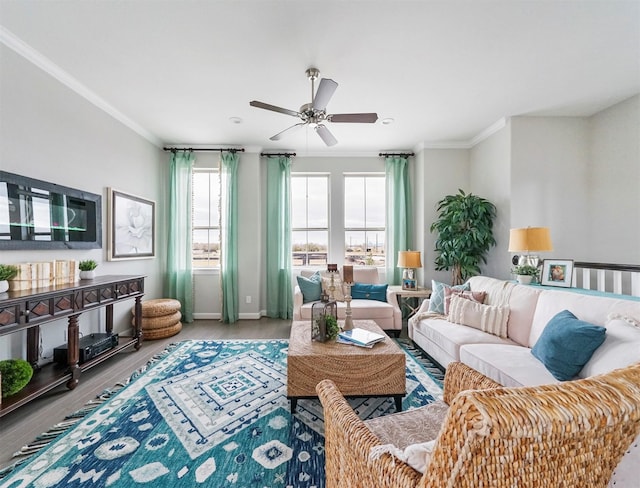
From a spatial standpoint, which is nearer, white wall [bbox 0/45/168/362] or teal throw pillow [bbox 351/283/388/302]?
white wall [bbox 0/45/168/362]

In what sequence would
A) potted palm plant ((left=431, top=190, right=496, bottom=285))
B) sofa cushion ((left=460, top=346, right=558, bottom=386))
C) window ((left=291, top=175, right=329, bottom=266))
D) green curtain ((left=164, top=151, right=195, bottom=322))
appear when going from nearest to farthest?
sofa cushion ((left=460, top=346, right=558, bottom=386)), potted palm plant ((left=431, top=190, right=496, bottom=285)), green curtain ((left=164, top=151, right=195, bottom=322)), window ((left=291, top=175, right=329, bottom=266))

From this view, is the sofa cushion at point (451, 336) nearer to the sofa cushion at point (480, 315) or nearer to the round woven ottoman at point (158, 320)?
the sofa cushion at point (480, 315)

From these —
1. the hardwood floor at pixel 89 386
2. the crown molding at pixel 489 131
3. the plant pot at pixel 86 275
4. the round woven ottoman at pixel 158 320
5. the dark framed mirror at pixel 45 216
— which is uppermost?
the crown molding at pixel 489 131

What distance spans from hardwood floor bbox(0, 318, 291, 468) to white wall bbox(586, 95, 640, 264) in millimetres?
4117

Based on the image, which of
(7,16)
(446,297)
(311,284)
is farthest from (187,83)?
(446,297)

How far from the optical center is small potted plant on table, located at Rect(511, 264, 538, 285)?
9.33ft

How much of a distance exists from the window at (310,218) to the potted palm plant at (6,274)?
3.32 m

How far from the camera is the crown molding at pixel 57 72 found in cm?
215

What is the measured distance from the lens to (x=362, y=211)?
4824 millimetres

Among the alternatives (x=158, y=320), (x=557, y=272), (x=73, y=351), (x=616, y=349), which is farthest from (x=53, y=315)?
(x=557, y=272)

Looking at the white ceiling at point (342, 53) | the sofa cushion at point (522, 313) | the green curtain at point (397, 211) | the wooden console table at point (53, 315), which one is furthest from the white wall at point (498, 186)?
the wooden console table at point (53, 315)

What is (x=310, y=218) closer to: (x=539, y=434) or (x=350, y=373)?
(x=350, y=373)

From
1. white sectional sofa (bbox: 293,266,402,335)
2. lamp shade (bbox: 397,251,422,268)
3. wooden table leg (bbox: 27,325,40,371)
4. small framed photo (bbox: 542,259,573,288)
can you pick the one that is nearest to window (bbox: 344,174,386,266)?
lamp shade (bbox: 397,251,422,268)

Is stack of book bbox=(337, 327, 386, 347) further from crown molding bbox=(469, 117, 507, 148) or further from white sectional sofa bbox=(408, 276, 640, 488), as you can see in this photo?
crown molding bbox=(469, 117, 507, 148)
